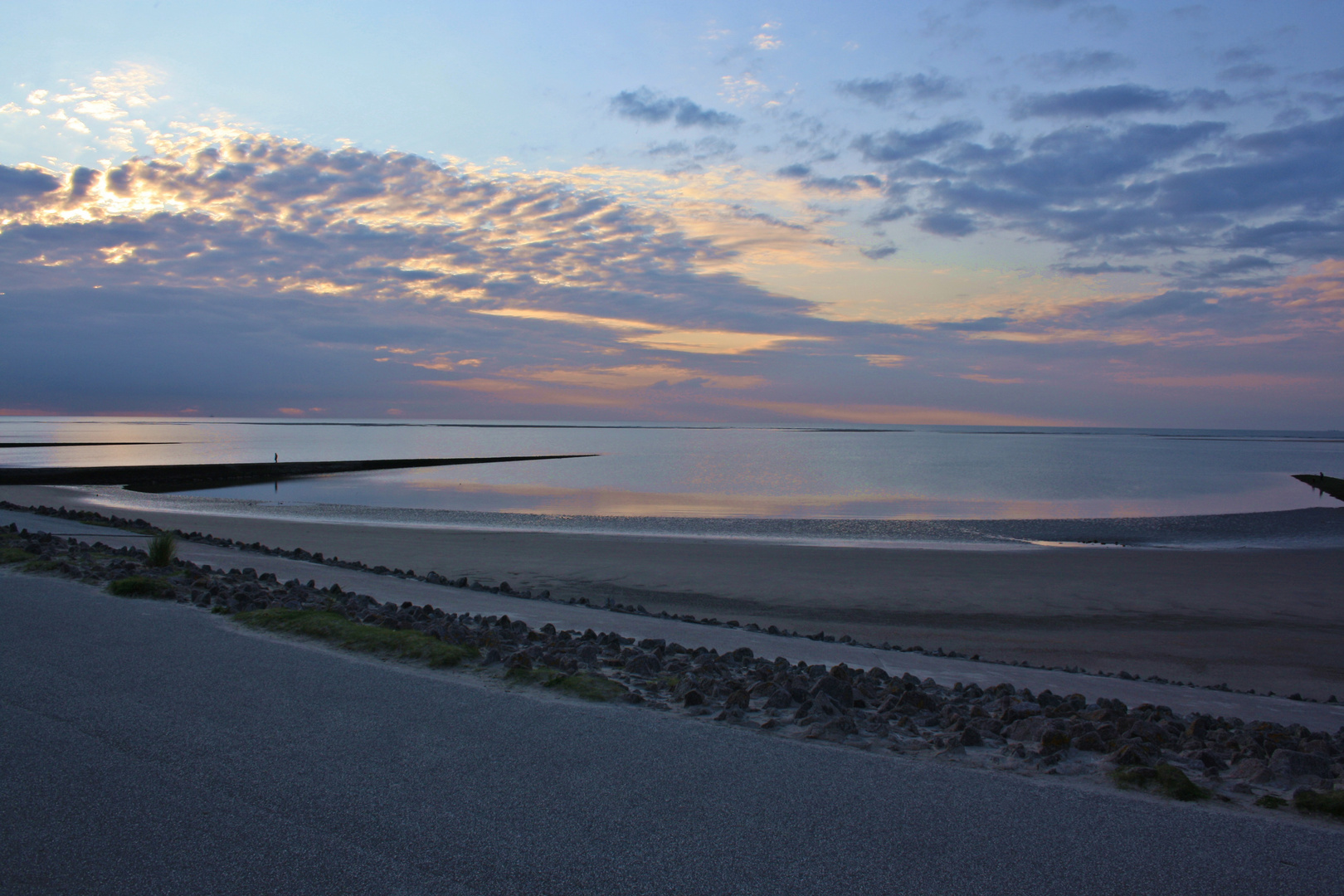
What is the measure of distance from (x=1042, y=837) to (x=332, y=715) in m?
4.84

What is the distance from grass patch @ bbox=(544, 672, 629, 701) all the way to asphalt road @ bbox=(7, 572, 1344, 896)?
0.34 metres

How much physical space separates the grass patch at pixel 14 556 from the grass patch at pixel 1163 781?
14.9m

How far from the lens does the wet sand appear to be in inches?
501

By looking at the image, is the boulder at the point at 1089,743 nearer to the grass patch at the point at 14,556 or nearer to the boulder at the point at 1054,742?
the boulder at the point at 1054,742

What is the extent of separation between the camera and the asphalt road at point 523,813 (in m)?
3.72

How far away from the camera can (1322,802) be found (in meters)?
4.63

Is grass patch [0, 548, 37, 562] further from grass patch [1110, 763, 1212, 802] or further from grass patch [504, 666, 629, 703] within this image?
grass patch [1110, 763, 1212, 802]

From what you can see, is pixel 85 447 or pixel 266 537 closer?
pixel 266 537

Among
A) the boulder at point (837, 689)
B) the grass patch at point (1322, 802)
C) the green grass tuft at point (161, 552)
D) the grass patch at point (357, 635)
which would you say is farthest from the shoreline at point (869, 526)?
the grass patch at point (1322, 802)

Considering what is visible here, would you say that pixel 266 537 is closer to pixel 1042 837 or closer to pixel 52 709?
pixel 52 709

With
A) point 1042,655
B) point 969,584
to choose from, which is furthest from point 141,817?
point 969,584

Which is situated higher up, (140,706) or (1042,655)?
(140,706)

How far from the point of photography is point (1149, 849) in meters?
4.11

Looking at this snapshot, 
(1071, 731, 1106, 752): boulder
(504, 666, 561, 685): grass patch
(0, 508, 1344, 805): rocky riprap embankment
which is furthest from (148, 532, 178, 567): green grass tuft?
(1071, 731, 1106, 752): boulder
